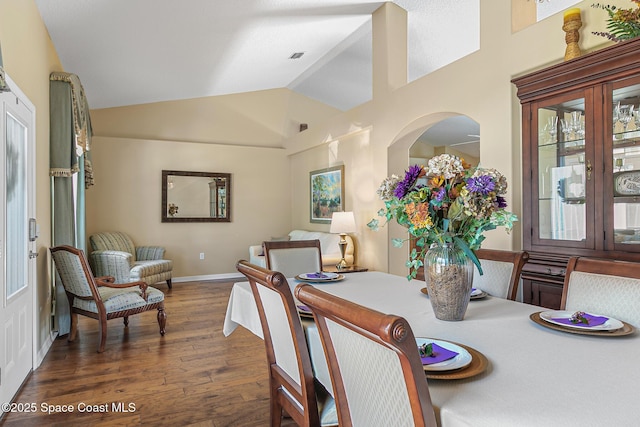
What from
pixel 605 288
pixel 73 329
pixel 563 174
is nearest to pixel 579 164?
pixel 563 174

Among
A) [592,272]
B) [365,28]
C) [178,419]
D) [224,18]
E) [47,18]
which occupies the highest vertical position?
[365,28]

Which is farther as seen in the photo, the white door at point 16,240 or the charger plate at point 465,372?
the white door at point 16,240

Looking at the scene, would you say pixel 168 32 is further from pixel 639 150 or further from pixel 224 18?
pixel 639 150

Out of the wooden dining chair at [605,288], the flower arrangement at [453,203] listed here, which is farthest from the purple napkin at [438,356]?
the wooden dining chair at [605,288]

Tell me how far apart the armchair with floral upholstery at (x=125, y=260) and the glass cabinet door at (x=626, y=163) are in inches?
205

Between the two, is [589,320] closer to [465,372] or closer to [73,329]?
[465,372]

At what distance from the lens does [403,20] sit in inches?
190

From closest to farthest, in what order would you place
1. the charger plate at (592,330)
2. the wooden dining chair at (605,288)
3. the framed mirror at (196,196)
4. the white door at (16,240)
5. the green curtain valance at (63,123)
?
1. the charger plate at (592,330)
2. the wooden dining chair at (605,288)
3. the white door at (16,240)
4. the green curtain valance at (63,123)
5. the framed mirror at (196,196)

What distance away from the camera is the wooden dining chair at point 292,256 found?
2.90 metres

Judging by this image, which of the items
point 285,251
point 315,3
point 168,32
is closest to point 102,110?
point 168,32

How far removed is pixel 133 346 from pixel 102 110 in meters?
4.65

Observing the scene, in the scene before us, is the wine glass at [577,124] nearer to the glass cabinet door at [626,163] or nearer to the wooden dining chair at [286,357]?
the glass cabinet door at [626,163]

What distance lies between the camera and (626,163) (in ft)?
7.27

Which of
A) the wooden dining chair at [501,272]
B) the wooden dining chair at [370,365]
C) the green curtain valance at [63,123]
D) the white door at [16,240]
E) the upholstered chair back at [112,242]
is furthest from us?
the upholstered chair back at [112,242]
